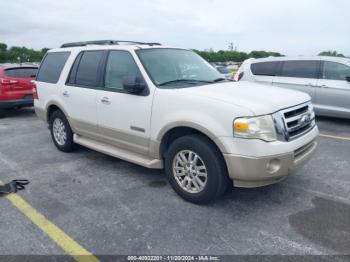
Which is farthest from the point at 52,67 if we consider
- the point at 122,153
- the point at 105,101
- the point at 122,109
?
the point at 122,153

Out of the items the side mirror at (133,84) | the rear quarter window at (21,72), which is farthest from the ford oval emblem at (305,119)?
the rear quarter window at (21,72)

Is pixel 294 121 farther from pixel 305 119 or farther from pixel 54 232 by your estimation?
pixel 54 232

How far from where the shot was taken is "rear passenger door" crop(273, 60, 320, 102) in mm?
8227

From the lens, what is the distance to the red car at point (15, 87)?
916 centimetres

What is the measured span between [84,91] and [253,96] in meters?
2.63

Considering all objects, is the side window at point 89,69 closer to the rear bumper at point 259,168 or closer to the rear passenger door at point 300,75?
the rear bumper at point 259,168

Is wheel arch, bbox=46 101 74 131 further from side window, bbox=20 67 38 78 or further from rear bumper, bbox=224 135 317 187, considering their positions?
side window, bbox=20 67 38 78

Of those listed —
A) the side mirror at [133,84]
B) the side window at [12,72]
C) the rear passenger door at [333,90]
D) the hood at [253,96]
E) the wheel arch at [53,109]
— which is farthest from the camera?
the side window at [12,72]

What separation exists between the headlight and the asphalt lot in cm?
91

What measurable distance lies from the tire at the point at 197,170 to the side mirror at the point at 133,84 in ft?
2.68

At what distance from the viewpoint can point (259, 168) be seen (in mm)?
3264

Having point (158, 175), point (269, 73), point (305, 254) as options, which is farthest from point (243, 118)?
point (269, 73)

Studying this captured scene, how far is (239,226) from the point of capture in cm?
334

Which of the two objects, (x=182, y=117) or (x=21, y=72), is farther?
(x=21, y=72)
